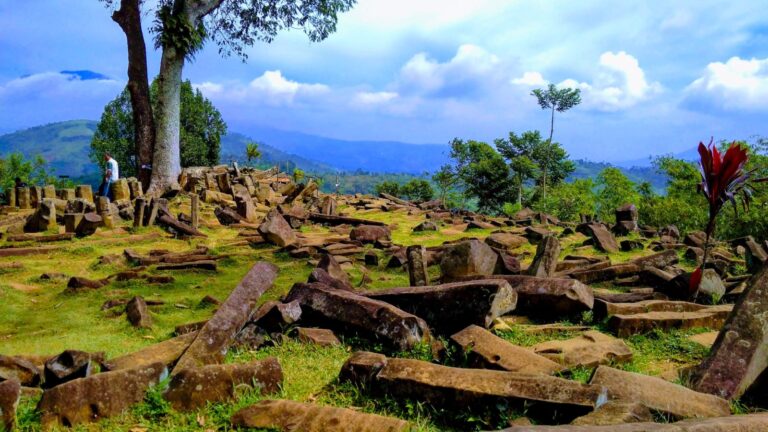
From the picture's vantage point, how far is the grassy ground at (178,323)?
362 centimetres

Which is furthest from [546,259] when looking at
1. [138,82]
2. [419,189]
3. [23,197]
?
[419,189]

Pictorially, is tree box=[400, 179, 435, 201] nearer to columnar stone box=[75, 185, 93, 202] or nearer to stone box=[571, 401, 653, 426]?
columnar stone box=[75, 185, 93, 202]

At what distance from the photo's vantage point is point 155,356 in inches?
179

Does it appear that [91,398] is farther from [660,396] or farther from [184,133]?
[184,133]

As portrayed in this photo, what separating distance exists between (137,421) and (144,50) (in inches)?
806

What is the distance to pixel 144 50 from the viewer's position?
20.7 m

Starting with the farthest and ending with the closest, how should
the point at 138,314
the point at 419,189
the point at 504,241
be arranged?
1. the point at 419,189
2. the point at 504,241
3. the point at 138,314

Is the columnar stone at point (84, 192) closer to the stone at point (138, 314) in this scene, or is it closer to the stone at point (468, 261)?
the stone at point (138, 314)

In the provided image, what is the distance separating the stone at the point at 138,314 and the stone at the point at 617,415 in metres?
5.03

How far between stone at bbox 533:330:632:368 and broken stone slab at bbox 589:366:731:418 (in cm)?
80

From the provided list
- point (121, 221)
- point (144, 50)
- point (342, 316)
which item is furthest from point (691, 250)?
point (144, 50)

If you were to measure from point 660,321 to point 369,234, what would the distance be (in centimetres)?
767

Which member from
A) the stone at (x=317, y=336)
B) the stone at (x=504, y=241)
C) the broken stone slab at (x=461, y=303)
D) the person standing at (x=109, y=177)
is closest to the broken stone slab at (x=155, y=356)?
the stone at (x=317, y=336)

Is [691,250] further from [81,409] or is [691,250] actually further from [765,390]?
[81,409]
